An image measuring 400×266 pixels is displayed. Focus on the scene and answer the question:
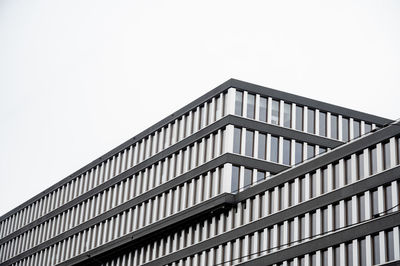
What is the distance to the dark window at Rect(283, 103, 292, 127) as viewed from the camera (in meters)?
91.1

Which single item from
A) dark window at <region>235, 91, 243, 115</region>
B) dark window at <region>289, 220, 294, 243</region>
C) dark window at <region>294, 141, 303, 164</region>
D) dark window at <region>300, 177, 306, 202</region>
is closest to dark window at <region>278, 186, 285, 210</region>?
dark window at <region>289, 220, 294, 243</region>

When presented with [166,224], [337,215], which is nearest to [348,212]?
[337,215]

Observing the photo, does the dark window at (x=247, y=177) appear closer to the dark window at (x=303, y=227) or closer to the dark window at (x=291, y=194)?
the dark window at (x=291, y=194)

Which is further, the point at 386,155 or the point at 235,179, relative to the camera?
the point at 235,179

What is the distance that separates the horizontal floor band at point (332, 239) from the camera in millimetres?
63375

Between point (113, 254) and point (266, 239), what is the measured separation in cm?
3332

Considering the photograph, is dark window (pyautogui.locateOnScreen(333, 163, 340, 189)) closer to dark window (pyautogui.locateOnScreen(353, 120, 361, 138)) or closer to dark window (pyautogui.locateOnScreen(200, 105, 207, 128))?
dark window (pyautogui.locateOnScreen(353, 120, 361, 138))

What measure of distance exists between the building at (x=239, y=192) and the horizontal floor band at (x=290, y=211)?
0.33 feet

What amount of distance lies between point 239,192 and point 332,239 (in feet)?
55.0

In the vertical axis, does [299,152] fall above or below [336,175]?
above

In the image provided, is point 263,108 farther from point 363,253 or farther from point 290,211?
point 363,253

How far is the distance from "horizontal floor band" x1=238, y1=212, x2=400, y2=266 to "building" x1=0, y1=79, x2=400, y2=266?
0.33ft

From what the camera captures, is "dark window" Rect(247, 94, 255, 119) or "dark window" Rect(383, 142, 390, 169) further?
"dark window" Rect(247, 94, 255, 119)

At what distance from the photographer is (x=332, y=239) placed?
2694 inches
